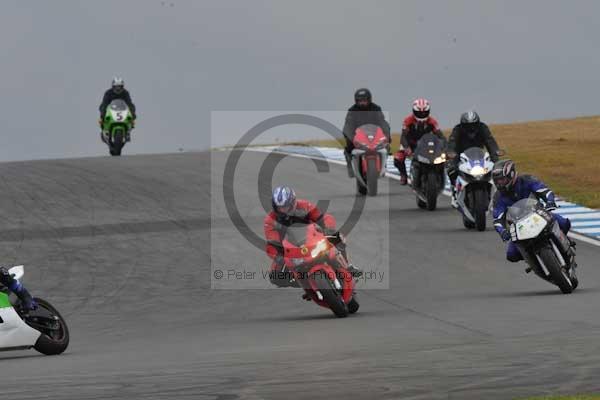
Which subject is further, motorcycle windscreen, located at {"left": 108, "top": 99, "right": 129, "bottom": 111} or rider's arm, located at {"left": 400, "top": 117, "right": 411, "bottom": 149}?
motorcycle windscreen, located at {"left": 108, "top": 99, "right": 129, "bottom": 111}

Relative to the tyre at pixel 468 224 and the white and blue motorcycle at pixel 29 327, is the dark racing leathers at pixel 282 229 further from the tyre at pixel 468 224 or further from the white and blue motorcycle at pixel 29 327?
the tyre at pixel 468 224

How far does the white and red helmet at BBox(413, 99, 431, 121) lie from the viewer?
25.1 meters

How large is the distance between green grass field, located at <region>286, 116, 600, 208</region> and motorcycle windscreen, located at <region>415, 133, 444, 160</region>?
130 inches

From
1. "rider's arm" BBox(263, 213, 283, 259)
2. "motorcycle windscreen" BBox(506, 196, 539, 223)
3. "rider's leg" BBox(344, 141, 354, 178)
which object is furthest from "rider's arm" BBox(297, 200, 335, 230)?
"rider's leg" BBox(344, 141, 354, 178)

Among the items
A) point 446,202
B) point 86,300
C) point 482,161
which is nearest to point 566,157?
point 446,202

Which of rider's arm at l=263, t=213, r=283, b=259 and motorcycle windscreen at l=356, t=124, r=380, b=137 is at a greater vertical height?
motorcycle windscreen at l=356, t=124, r=380, b=137

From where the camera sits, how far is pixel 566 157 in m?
33.3

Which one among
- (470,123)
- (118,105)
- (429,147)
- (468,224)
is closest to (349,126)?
Answer: (429,147)

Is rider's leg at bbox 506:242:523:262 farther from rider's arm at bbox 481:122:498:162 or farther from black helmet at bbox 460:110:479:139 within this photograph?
black helmet at bbox 460:110:479:139

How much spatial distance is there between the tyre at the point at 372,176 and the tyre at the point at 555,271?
9929 mm

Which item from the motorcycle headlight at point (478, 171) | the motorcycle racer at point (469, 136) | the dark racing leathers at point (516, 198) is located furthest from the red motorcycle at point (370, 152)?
the dark racing leathers at point (516, 198)

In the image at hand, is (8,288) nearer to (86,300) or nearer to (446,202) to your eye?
(86,300)

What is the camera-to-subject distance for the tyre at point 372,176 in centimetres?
2548

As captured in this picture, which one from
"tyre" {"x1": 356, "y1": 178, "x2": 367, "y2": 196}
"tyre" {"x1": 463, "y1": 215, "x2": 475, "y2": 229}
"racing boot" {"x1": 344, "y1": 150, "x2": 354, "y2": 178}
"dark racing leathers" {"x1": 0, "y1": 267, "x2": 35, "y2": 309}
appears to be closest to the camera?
"dark racing leathers" {"x1": 0, "y1": 267, "x2": 35, "y2": 309}
